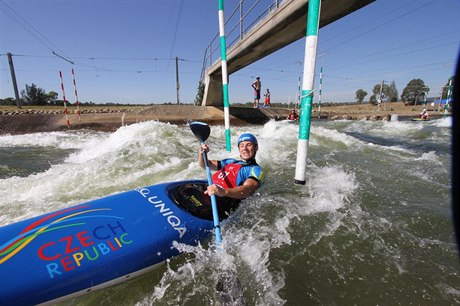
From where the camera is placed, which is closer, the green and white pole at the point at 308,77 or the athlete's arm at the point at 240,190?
the athlete's arm at the point at 240,190

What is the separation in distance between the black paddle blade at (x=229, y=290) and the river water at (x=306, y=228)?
0.53 ft

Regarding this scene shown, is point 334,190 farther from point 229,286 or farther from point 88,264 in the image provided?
point 88,264

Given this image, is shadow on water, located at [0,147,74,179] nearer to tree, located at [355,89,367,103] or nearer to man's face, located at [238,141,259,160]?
man's face, located at [238,141,259,160]

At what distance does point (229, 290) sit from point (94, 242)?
114cm

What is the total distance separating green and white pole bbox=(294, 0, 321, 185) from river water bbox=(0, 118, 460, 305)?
759 mm

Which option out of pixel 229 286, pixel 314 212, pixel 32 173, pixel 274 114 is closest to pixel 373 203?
pixel 314 212

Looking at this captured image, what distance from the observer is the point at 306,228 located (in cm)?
320

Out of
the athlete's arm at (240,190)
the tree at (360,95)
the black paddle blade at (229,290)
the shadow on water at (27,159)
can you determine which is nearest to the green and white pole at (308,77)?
the athlete's arm at (240,190)

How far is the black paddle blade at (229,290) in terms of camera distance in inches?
75.9

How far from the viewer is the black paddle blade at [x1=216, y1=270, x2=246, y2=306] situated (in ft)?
6.33

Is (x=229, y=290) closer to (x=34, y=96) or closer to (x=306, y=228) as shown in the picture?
(x=306, y=228)

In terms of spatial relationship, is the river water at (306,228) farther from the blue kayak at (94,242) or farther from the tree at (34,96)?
the tree at (34,96)

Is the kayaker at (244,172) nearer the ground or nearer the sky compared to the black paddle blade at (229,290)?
nearer the sky

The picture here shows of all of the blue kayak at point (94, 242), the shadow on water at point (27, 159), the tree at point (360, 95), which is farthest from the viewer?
the tree at point (360, 95)
